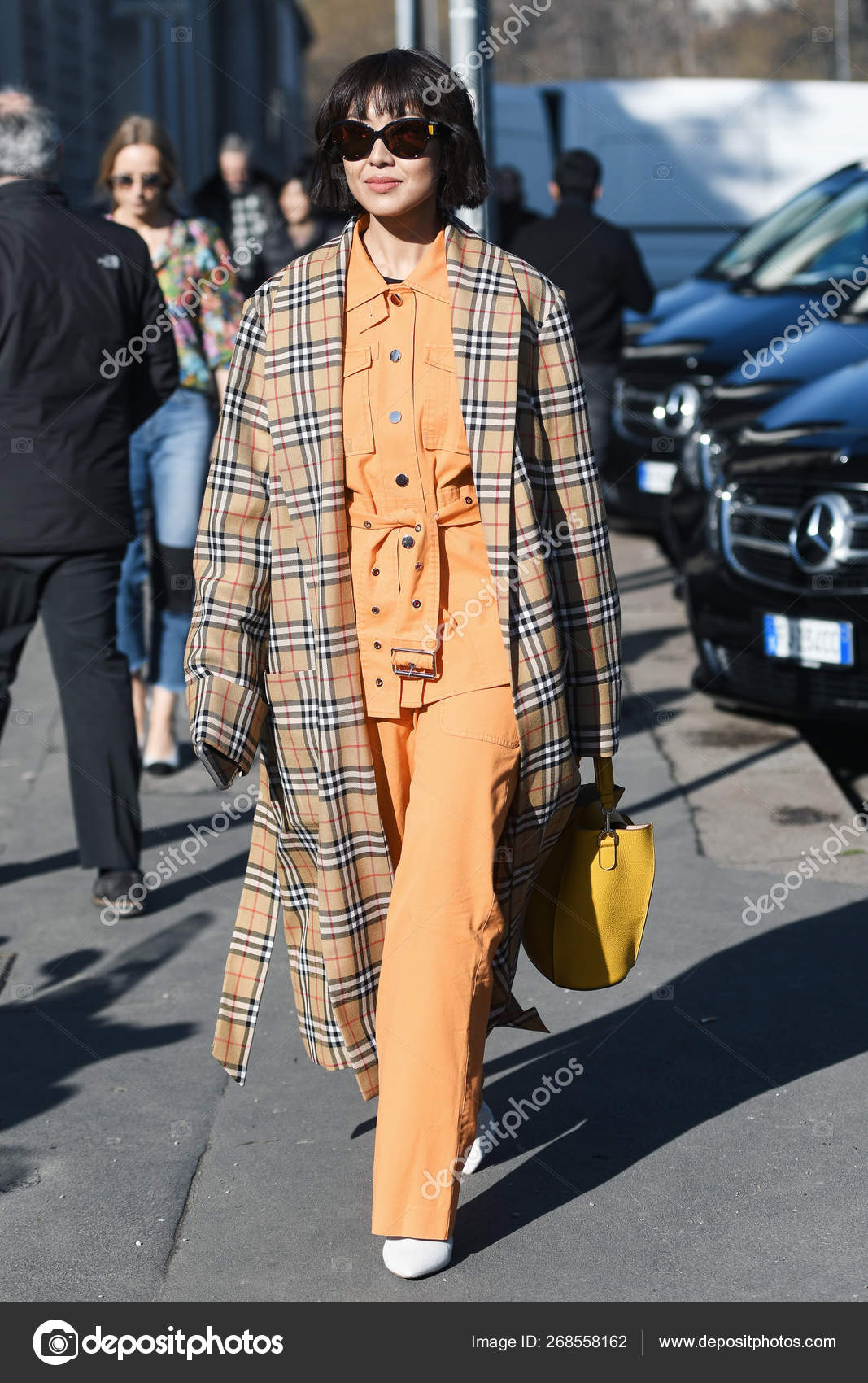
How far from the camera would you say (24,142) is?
15.8 ft

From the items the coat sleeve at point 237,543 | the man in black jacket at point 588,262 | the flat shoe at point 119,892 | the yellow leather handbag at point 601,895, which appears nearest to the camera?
the coat sleeve at point 237,543

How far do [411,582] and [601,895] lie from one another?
71 cm

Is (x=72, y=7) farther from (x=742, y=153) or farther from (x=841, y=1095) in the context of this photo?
(x=841, y=1095)

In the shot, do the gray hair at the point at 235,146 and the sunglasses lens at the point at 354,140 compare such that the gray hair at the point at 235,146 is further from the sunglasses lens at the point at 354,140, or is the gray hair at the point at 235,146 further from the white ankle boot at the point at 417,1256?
the white ankle boot at the point at 417,1256

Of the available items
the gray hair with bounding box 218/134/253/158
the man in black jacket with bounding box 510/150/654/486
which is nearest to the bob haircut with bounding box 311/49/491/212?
the man in black jacket with bounding box 510/150/654/486

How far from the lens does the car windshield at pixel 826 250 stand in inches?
377

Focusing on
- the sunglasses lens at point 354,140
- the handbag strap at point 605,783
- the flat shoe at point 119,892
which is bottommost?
the flat shoe at point 119,892

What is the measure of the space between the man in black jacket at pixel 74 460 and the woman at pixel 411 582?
186cm

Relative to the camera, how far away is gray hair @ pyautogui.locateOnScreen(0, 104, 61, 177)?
189 inches

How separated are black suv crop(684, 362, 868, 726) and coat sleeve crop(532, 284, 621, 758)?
2706 mm

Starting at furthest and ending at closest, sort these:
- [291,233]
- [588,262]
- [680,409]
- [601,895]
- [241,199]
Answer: [241,199], [291,233], [680,409], [588,262], [601,895]

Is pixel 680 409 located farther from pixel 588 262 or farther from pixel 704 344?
pixel 588 262

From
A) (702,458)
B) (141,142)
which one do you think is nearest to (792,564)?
(702,458)
